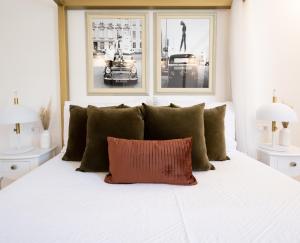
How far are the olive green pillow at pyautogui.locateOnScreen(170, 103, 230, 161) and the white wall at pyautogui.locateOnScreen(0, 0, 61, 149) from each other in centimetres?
151

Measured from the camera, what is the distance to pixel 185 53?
2602 mm

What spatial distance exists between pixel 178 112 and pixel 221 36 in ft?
3.88

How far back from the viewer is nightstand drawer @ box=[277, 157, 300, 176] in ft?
7.27

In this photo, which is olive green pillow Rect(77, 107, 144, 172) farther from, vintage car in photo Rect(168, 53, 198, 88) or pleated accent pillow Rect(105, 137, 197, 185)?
vintage car in photo Rect(168, 53, 198, 88)

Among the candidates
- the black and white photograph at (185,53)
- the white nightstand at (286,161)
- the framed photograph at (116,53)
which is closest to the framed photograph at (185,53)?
the black and white photograph at (185,53)

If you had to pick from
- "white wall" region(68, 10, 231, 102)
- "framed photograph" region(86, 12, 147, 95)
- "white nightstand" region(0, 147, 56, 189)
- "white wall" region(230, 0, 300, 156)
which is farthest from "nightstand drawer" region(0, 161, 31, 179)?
"white wall" region(230, 0, 300, 156)

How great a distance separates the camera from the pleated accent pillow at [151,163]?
1.47 metres

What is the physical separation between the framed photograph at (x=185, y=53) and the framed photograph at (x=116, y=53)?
6.6 inches

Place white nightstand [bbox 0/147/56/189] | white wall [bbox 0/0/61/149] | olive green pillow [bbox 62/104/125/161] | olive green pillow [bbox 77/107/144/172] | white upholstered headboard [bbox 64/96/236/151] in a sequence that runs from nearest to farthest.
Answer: olive green pillow [bbox 77/107/144/172] < olive green pillow [bbox 62/104/125/161] < white nightstand [bbox 0/147/56/189] < white upholstered headboard [bbox 64/96/236/151] < white wall [bbox 0/0/61/149]

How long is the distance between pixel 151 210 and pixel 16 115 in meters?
1.65

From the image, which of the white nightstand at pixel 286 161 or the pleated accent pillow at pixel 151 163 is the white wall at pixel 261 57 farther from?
the pleated accent pillow at pixel 151 163

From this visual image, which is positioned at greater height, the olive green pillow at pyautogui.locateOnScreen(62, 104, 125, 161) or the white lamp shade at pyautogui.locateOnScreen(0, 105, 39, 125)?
the white lamp shade at pyautogui.locateOnScreen(0, 105, 39, 125)

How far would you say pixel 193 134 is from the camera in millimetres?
1785

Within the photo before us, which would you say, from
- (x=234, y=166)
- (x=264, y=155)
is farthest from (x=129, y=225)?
(x=264, y=155)
